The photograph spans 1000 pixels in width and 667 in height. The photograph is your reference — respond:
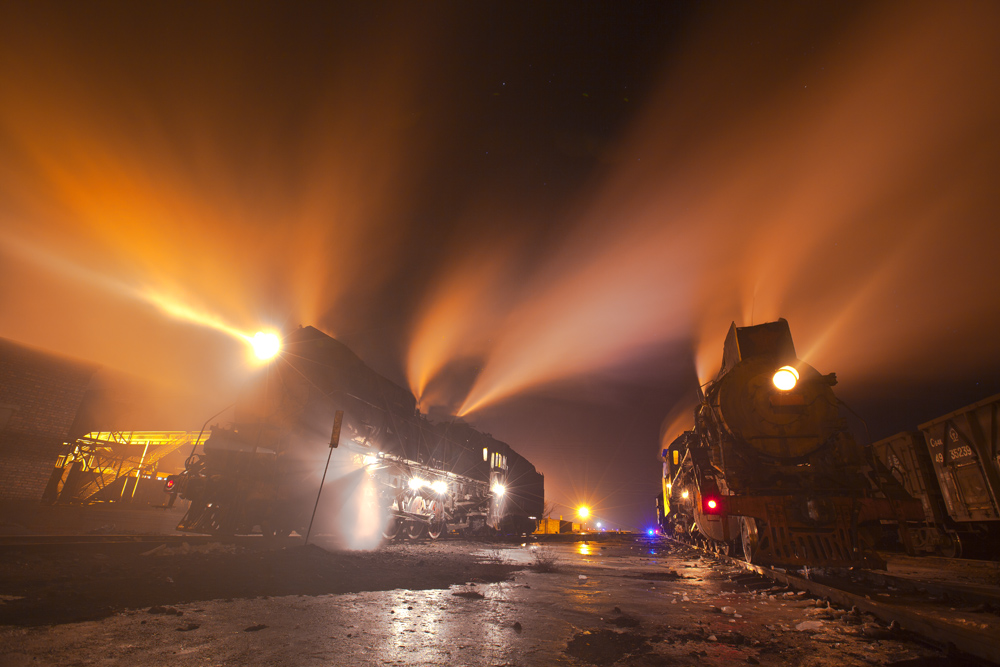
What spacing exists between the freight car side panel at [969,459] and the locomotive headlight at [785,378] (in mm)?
4336

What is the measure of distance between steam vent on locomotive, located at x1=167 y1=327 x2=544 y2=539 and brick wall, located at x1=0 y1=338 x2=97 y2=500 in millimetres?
5254

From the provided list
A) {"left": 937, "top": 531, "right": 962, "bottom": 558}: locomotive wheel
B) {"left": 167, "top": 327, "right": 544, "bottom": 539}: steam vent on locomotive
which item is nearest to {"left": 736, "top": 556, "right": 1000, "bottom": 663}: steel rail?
{"left": 167, "top": 327, "right": 544, "bottom": 539}: steam vent on locomotive

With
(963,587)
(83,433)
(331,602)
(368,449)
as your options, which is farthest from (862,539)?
(83,433)

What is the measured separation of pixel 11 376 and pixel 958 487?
77.8 ft

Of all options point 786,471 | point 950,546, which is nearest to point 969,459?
point 950,546

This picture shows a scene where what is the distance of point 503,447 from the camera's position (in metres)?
23.5

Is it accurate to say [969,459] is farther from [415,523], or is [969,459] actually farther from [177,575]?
[177,575]

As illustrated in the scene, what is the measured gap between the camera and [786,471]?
670 cm

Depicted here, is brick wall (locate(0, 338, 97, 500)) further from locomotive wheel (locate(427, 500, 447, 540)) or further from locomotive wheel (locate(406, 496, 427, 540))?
locomotive wheel (locate(427, 500, 447, 540))

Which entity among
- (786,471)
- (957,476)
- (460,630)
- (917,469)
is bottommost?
(460,630)

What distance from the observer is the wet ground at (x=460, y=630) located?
7.81ft

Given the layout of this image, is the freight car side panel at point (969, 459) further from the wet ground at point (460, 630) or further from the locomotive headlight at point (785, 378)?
the wet ground at point (460, 630)

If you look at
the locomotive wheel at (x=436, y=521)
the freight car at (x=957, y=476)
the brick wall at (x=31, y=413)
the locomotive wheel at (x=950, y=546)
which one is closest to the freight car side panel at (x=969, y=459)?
the freight car at (x=957, y=476)

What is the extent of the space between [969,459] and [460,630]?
432 inches
